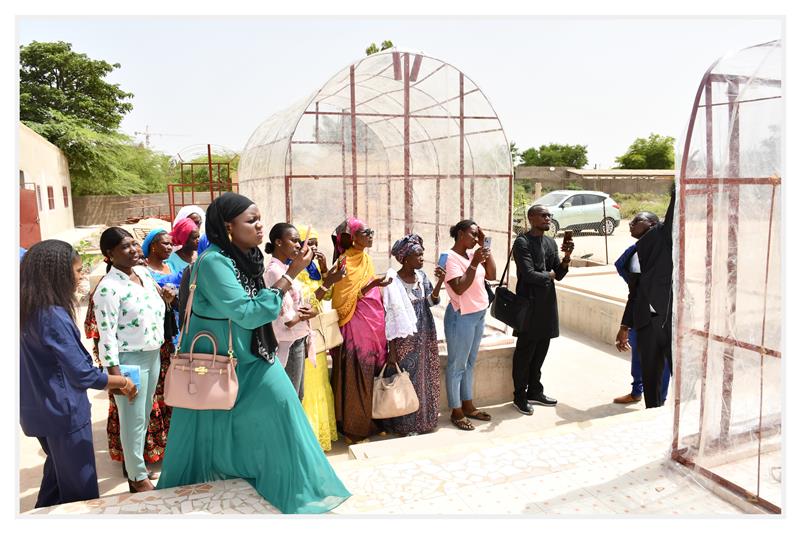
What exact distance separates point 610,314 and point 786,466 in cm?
412

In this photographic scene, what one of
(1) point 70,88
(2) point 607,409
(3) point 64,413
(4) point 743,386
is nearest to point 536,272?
(2) point 607,409

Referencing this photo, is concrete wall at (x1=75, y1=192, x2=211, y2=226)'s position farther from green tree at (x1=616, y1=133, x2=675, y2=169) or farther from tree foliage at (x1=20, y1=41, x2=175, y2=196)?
green tree at (x1=616, y1=133, x2=675, y2=169)

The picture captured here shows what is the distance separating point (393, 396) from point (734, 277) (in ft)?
7.12

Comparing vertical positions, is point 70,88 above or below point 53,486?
above

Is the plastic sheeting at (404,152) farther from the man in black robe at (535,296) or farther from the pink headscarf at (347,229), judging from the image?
the man in black robe at (535,296)

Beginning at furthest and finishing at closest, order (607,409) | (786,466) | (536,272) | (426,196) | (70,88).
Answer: (70,88), (426,196), (607,409), (536,272), (786,466)

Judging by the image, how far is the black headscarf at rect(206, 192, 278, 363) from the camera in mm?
2445

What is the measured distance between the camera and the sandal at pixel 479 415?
4.52 meters

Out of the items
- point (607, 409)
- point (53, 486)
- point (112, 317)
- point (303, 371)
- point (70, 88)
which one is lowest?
point (607, 409)

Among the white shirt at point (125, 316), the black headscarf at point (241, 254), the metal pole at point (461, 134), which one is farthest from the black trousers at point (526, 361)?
the white shirt at point (125, 316)

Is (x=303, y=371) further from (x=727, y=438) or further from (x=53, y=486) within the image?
(x=727, y=438)

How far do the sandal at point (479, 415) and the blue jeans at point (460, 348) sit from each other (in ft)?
0.53

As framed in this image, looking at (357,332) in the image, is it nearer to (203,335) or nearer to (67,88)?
(203,335)

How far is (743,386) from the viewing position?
8.96ft
